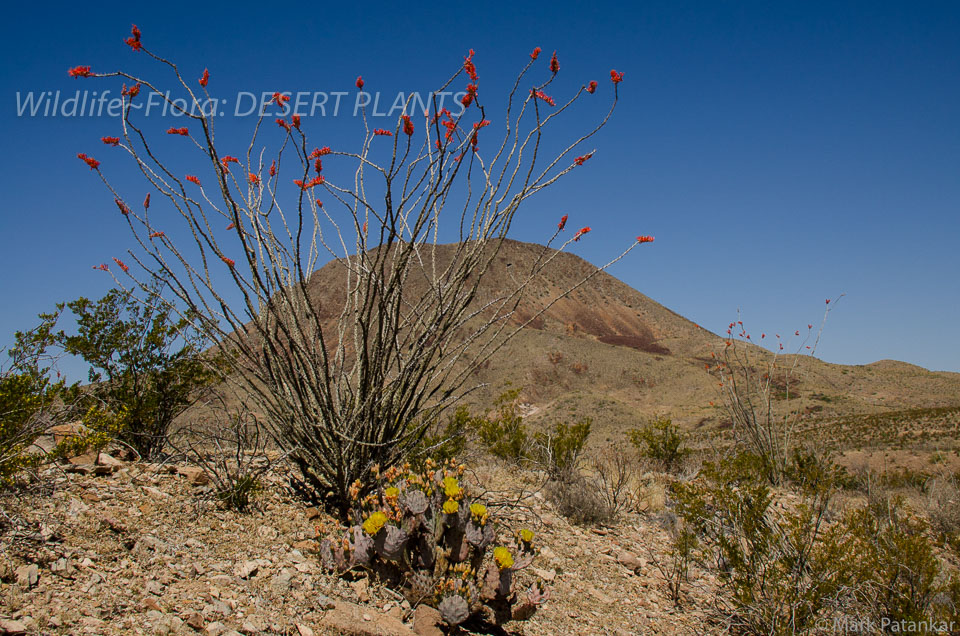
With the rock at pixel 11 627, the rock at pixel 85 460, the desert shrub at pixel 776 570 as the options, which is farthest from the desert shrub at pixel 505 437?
the rock at pixel 11 627

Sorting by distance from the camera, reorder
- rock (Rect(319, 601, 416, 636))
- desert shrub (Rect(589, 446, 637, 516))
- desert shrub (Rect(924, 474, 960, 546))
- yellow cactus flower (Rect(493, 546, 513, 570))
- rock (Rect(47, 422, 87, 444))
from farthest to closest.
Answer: desert shrub (Rect(924, 474, 960, 546)) < desert shrub (Rect(589, 446, 637, 516)) < rock (Rect(47, 422, 87, 444)) < yellow cactus flower (Rect(493, 546, 513, 570)) < rock (Rect(319, 601, 416, 636))

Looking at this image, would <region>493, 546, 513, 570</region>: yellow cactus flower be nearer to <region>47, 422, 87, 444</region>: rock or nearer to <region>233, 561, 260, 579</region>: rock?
<region>233, 561, 260, 579</region>: rock

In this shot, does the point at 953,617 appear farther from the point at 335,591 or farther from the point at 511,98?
the point at 511,98

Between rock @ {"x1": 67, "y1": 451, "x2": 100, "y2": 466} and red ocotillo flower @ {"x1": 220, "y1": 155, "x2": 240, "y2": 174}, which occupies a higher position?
red ocotillo flower @ {"x1": 220, "y1": 155, "x2": 240, "y2": 174}

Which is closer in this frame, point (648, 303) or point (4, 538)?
point (4, 538)

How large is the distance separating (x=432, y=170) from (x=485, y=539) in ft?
7.46

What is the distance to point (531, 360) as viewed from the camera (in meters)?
43.5

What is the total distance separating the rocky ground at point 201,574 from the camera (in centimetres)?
196

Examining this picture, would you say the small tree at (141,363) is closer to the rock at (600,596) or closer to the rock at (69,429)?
the rock at (69,429)

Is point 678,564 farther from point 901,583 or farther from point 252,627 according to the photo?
point 252,627

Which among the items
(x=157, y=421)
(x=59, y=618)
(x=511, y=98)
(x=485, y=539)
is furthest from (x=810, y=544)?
(x=157, y=421)

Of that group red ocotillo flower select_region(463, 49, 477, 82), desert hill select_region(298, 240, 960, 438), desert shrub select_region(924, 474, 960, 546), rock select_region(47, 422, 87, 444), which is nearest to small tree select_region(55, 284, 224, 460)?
rock select_region(47, 422, 87, 444)

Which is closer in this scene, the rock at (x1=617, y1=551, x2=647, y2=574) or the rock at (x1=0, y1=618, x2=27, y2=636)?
the rock at (x1=0, y1=618, x2=27, y2=636)

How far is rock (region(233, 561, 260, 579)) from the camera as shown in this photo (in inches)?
96.3
